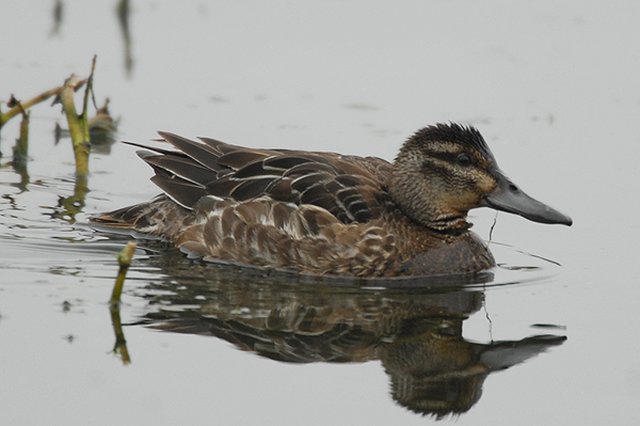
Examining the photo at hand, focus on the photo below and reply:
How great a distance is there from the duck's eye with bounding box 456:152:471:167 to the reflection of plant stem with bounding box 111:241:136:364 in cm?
347

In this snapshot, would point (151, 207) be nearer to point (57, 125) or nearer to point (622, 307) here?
point (57, 125)

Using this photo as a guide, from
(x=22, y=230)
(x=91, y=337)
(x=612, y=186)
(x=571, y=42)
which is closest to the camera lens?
(x=91, y=337)

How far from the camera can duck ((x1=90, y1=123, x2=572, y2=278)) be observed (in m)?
13.2

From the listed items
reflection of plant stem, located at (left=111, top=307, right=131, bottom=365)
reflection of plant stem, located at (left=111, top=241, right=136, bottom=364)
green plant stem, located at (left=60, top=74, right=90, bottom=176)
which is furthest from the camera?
green plant stem, located at (left=60, top=74, right=90, bottom=176)

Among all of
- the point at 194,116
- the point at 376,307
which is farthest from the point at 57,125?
the point at 376,307

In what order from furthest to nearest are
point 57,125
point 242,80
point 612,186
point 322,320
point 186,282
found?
point 242,80
point 57,125
point 612,186
point 186,282
point 322,320

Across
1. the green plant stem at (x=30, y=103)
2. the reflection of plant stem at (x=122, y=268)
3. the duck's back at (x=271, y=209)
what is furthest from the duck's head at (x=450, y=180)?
the green plant stem at (x=30, y=103)

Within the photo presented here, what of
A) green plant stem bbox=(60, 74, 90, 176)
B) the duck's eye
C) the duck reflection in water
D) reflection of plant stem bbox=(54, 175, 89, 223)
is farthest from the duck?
green plant stem bbox=(60, 74, 90, 176)

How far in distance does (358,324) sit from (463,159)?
2294 millimetres

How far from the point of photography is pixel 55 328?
36.6 ft

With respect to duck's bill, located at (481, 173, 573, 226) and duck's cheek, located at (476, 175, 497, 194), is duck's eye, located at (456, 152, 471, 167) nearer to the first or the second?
duck's cheek, located at (476, 175, 497, 194)

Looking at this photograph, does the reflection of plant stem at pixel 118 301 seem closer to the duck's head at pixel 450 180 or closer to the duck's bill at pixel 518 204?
the duck's head at pixel 450 180

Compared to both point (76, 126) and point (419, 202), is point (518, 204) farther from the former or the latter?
point (76, 126)

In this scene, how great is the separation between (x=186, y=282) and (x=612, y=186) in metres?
5.12
